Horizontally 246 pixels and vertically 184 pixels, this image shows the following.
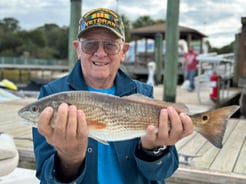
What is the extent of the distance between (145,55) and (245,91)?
19.8m

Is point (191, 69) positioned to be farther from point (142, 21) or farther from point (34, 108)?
point (142, 21)

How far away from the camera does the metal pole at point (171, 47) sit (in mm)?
7934

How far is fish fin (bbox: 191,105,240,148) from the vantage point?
5.82 feet

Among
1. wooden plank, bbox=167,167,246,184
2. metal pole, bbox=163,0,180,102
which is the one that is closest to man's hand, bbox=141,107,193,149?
wooden plank, bbox=167,167,246,184

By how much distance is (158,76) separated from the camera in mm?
18875

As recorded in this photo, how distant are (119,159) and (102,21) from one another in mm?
744

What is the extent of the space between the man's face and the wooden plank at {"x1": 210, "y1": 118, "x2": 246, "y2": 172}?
225 cm

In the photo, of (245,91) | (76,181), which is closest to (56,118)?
(76,181)

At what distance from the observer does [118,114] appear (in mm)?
1687

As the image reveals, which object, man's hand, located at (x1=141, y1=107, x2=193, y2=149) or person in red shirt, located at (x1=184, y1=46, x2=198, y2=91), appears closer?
man's hand, located at (x1=141, y1=107, x2=193, y2=149)

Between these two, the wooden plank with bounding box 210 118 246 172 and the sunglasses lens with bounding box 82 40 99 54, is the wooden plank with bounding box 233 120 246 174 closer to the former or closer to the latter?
the wooden plank with bounding box 210 118 246 172

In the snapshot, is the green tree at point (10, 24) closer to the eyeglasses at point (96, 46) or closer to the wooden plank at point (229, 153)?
the wooden plank at point (229, 153)

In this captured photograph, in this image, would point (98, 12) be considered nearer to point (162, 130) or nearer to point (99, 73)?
point (99, 73)

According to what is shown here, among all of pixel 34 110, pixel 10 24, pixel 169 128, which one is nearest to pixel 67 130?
pixel 34 110
